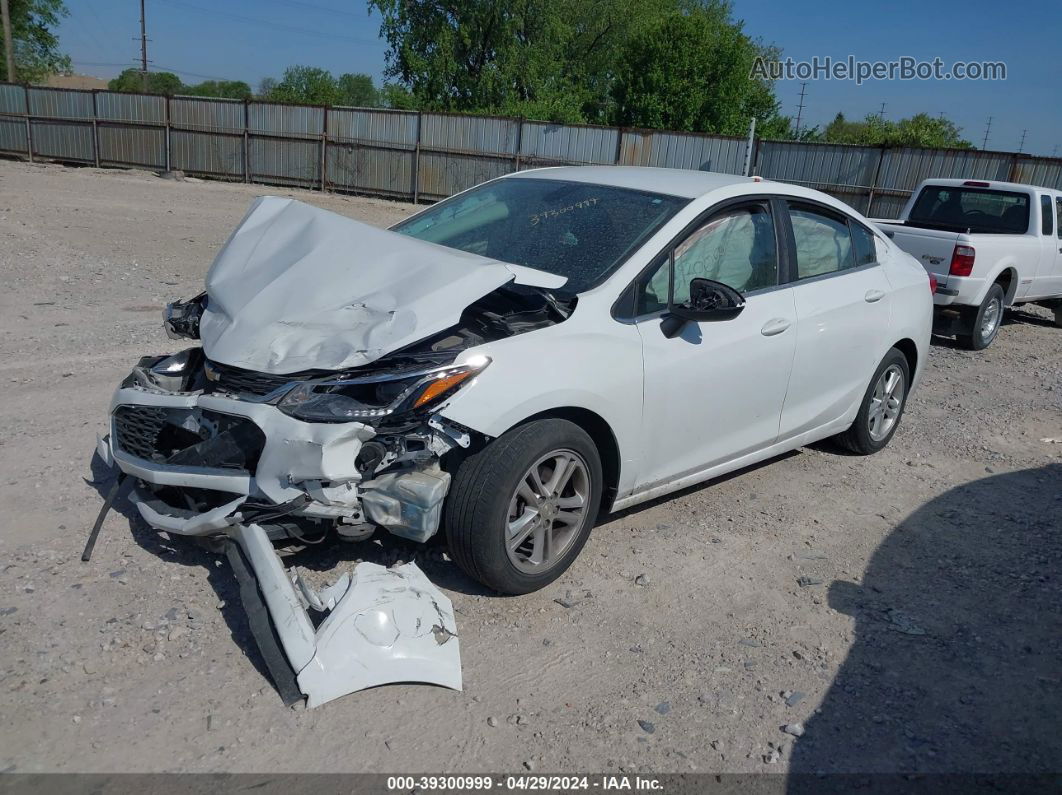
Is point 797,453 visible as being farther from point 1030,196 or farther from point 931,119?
point 931,119

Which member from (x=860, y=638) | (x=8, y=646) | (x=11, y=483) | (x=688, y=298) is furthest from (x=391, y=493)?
(x=11, y=483)

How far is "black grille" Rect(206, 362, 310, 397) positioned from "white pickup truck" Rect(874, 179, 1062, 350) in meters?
8.48

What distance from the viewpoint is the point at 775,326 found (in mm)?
4621

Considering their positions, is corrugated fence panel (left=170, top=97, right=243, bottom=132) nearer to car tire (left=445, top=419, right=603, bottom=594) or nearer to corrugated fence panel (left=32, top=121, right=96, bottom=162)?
corrugated fence panel (left=32, top=121, right=96, bottom=162)

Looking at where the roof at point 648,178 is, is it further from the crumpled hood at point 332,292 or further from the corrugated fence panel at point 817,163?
the corrugated fence panel at point 817,163

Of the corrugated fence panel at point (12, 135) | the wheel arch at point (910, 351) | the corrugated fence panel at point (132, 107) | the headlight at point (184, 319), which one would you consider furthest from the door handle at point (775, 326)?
the corrugated fence panel at point (12, 135)

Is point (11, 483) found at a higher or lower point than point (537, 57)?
lower

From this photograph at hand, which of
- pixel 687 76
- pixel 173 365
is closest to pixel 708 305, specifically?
pixel 173 365

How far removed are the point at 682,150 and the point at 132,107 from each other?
1688 centimetres

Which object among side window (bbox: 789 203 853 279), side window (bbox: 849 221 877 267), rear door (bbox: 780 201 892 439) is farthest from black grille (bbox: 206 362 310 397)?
side window (bbox: 849 221 877 267)

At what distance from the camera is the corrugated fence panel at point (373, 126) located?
24.3 metres

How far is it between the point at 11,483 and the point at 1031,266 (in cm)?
1089

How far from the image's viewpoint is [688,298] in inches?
168

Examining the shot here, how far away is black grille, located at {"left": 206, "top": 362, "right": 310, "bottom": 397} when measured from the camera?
137 inches
